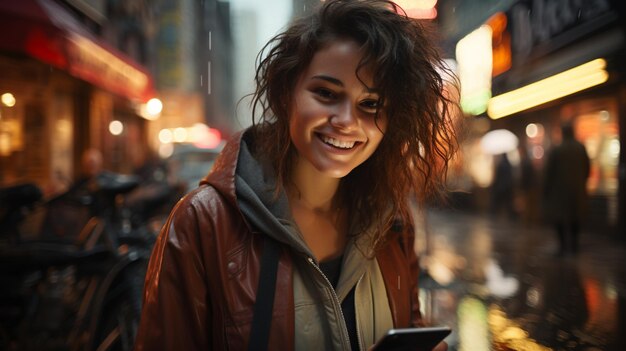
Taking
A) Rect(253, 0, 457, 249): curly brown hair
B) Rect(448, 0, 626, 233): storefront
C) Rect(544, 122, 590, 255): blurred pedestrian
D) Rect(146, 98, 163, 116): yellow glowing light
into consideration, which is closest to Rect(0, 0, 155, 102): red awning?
Rect(146, 98, 163, 116): yellow glowing light

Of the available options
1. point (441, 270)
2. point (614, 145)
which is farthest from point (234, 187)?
point (614, 145)

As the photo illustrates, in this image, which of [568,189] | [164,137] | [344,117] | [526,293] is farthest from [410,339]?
[164,137]

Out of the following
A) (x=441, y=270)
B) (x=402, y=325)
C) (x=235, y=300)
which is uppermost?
(x=235, y=300)

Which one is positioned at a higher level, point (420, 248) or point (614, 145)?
point (614, 145)

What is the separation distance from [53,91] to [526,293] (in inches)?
350

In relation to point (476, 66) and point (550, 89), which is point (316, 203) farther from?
point (476, 66)

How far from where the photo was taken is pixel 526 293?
5773 millimetres

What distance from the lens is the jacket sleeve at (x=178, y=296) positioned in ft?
4.83

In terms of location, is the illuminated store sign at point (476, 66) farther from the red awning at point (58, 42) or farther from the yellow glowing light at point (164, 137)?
the yellow glowing light at point (164, 137)

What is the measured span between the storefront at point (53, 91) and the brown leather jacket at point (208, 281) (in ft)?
12.8

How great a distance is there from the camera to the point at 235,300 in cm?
150

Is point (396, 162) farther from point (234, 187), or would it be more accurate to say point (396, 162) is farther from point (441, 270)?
point (441, 270)

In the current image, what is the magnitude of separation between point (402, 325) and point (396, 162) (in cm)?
68

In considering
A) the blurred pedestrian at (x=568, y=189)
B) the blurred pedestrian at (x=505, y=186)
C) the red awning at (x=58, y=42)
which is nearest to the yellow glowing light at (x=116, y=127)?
the red awning at (x=58, y=42)
